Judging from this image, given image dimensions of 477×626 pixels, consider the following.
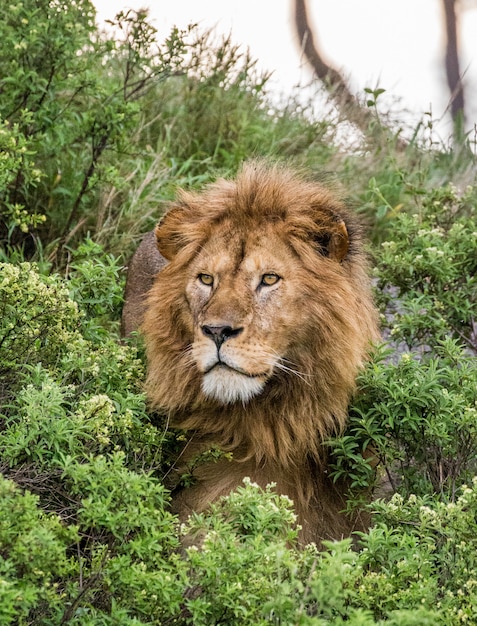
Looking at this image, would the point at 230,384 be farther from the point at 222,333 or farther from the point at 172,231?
the point at 172,231

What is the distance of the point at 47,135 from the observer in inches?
275

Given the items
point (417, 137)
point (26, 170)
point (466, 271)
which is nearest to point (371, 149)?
point (417, 137)

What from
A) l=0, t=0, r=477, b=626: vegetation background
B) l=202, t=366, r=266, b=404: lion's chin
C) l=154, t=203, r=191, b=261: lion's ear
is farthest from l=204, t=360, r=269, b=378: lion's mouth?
l=154, t=203, r=191, b=261: lion's ear

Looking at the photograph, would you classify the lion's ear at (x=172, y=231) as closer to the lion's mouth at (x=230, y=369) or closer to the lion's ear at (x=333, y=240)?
the lion's ear at (x=333, y=240)

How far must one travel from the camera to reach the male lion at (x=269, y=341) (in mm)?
4805

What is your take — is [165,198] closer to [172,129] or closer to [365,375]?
[172,129]

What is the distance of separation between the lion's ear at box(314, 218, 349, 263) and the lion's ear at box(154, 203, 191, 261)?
68 centimetres

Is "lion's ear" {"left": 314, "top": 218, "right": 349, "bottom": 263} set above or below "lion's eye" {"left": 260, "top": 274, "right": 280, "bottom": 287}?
above

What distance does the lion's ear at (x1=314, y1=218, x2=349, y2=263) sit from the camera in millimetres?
5031

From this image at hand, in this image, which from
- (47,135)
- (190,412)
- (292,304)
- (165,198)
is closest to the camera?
(292,304)

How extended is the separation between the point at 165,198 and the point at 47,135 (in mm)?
1442

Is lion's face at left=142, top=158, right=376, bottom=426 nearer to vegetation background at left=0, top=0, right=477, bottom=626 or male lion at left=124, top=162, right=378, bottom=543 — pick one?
male lion at left=124, top=162, right=378, bottom=543

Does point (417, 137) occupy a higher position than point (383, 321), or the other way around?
point (417, 137)

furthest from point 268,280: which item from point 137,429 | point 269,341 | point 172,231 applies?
point 137,429
